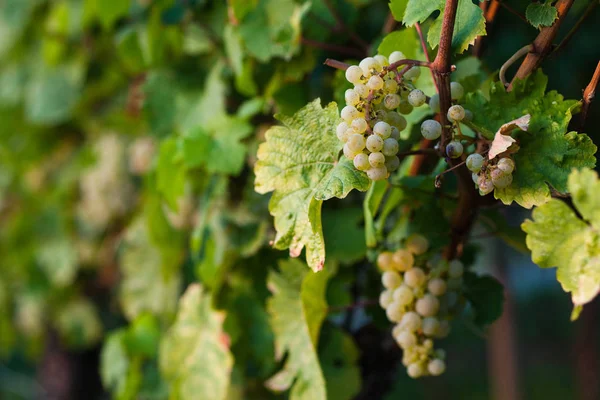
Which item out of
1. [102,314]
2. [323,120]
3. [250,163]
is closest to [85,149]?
[102,314]

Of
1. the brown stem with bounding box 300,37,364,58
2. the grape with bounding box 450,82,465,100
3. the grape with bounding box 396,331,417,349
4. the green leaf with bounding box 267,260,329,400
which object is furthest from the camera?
the brown stem with bounding box 300,37,364,58

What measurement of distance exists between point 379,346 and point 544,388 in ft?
10.3

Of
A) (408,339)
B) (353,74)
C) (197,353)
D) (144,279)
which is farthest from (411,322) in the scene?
(144,279)

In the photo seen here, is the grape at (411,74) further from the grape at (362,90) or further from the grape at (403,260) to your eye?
the grape at (403,260)

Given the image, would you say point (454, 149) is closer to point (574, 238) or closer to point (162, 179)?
point (574, 238)

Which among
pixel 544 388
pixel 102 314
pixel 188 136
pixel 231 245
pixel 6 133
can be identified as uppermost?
pixel 188 136

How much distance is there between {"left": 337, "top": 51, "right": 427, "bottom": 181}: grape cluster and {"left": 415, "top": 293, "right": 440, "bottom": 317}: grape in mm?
208

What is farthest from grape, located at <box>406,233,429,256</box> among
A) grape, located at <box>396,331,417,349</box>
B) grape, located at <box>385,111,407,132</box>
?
grape, located at <box>385,111,407,132</box>

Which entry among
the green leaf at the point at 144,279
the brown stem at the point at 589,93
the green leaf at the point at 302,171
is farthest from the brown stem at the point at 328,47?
the green leaf at the point at 144,279

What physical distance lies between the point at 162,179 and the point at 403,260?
0.43 meters

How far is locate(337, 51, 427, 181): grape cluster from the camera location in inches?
21.4

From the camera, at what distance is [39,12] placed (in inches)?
70.4

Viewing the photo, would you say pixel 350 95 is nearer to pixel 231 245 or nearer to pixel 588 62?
pixel 231 245

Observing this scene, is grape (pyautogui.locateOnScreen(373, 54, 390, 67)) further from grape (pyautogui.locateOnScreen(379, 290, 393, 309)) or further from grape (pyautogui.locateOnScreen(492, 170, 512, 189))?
grape (pyautogui.locateOnScreen(379, 290, 393, 309))
